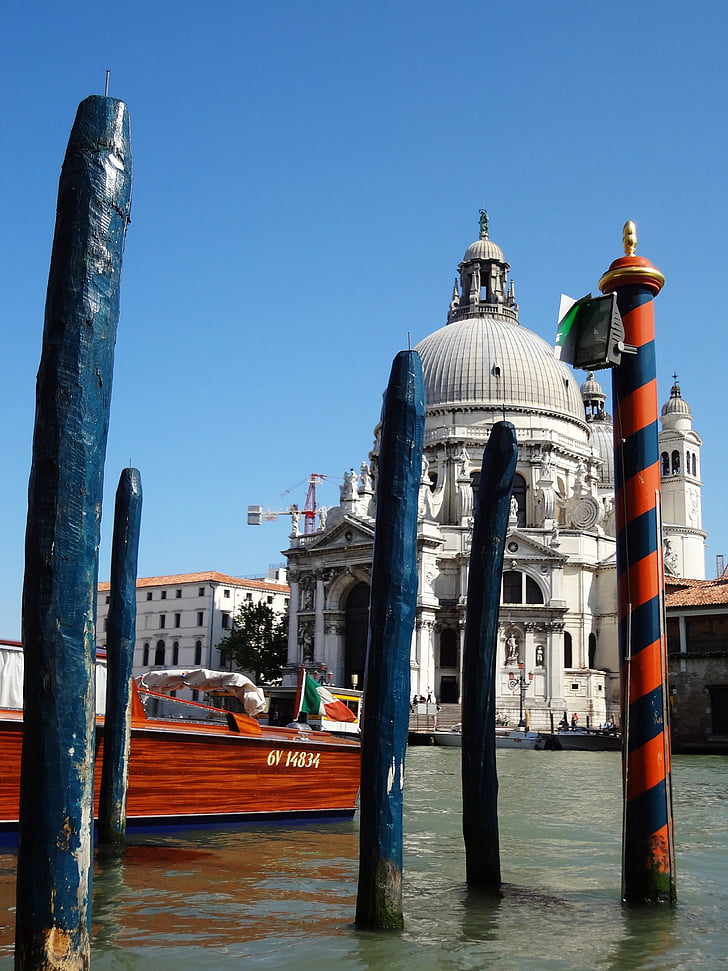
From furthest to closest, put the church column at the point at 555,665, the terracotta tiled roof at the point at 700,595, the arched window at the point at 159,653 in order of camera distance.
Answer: the arched window at the point at 159,653 < the church column at the point at 555,665 < the terracotta tiled roof at the point at 700,595

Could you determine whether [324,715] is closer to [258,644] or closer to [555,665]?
[555,665]

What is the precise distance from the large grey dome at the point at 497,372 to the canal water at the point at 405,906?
41.2m

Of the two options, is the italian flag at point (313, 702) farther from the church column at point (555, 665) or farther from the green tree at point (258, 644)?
the green tree at point (258, 644)

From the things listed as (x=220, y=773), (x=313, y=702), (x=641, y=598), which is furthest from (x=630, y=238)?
(x=313, y=702)

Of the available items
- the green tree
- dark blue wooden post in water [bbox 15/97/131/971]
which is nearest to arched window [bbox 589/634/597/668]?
the green tree

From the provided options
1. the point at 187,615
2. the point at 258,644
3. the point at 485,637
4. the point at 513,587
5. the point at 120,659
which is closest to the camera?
the point at 485,637

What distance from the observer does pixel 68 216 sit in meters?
4.61

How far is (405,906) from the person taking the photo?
7438 millimetres

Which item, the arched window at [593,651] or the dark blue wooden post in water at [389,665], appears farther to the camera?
the arched window at [593,651]

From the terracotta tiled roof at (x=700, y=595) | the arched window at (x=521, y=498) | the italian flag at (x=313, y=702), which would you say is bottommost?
the italian flag at (x=313, y=702)

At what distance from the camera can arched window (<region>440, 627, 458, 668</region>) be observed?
46125 mm

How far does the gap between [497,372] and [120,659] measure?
149ft

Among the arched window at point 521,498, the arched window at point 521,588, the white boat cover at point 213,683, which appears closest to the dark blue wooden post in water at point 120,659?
the white boat cover at point 213,683

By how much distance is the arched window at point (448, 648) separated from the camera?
46125 millimetres
